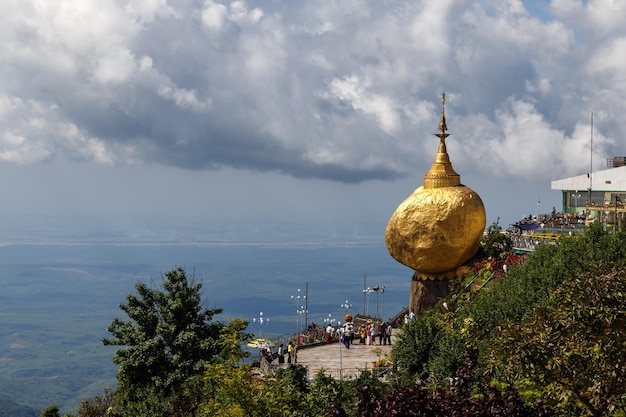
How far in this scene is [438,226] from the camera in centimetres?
4503

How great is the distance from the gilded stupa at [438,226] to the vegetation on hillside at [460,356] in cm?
130

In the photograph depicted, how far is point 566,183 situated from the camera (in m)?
A: 73.4

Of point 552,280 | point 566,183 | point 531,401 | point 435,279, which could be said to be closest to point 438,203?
point 435,279

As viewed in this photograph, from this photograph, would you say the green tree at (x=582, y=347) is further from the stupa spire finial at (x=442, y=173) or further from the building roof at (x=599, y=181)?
the building roof at (x=599, y=181)

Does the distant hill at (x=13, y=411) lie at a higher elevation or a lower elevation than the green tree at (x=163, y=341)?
lower

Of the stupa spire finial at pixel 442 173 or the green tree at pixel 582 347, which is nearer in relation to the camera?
the green tree at pixel 582 347

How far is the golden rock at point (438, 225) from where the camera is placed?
4509 centimetres

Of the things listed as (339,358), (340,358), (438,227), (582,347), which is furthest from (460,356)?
(438,227)

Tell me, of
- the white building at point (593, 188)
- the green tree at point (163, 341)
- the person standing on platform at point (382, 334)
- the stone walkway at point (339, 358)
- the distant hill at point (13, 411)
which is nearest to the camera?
the green tree at point (163, 341)

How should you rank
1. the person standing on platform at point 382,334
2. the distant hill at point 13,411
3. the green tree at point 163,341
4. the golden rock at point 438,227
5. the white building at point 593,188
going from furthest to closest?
the distant hill at point 13,411 → the white building at point 593,188 → the person standing on platform at point 382,334 → the golden rock at point 438,227 → the green tree at point 163,341

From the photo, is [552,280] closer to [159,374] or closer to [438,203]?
[438,203]

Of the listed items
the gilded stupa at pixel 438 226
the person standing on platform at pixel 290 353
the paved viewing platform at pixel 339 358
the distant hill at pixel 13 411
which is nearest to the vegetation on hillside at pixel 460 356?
the gilded stupa at pixel 438 226

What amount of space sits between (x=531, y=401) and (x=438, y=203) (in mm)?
23965

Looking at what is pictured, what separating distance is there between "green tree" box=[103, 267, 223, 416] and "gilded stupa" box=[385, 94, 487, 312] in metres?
11.9
